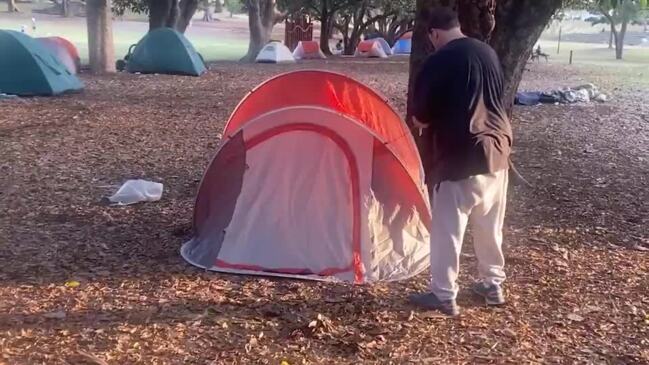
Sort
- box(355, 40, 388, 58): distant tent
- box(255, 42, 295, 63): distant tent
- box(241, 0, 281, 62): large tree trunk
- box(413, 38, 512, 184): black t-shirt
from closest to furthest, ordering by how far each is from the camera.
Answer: box(413, 38, 512, 184): black t-shirt → box(255, 42, 295, 63): distant tent → box(241, 0, 281, 62): large tree trunk → box(355, 40, 388, 58): distant tent

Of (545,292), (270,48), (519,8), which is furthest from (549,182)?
(270,48)

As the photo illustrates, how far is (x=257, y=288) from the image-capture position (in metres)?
5.26

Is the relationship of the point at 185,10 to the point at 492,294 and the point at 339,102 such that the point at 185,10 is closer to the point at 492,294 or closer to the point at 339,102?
the point at 339,102

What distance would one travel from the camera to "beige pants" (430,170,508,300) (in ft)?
15.3

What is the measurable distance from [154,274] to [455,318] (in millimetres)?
2075

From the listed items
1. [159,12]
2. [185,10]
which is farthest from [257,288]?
[185,10]

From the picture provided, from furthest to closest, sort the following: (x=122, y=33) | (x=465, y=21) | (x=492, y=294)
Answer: (x=122, y=33), (x=465, y=21), (x=492, y=294)

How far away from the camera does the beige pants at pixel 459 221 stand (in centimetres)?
468

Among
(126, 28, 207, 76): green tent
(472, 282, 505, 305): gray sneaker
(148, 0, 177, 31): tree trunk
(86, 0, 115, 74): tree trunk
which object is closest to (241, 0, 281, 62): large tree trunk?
(148, 0, 177, 31): tree trunk

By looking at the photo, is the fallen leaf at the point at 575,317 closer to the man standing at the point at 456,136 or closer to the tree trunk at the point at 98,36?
the man standing at the point at 456,136

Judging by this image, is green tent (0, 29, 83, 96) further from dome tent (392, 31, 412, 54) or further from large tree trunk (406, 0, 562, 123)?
dome tent (392, 31, 412, 54)

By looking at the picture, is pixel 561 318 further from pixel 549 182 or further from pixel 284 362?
pixel 549 182

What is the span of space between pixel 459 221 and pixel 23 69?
11.5 m

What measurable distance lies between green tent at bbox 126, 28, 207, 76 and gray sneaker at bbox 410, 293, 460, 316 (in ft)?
48.5
